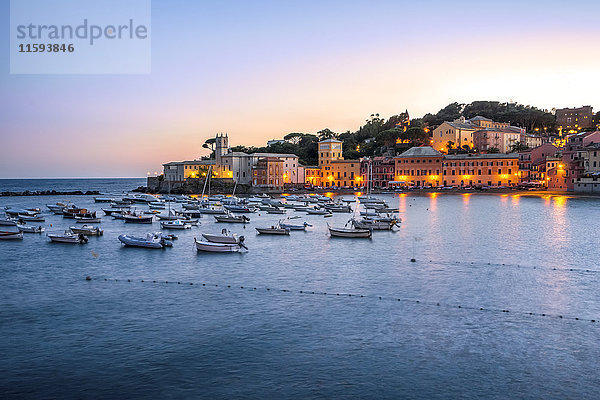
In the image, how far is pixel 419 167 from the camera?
365 feet

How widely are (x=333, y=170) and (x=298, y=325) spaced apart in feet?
339

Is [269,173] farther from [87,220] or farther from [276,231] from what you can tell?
[276,231]

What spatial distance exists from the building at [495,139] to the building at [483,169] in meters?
13.5

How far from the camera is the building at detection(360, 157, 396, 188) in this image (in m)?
116

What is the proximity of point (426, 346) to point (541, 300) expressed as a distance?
27.2 ft

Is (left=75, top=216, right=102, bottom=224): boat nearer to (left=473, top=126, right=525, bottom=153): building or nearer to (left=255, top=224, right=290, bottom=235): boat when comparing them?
(left=255, top=224, right=290, bottom=235): boat

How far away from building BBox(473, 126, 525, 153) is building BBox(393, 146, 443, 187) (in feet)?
51.8

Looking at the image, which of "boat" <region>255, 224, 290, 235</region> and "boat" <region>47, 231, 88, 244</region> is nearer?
"boat" <region>47, 231, 88, 244</region>

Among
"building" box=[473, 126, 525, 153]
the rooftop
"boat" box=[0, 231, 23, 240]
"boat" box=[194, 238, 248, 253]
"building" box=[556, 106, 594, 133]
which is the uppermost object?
"building" box=[556, 106, 594, 133]

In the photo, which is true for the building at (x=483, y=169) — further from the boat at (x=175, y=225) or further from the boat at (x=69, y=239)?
the boat at (x=69, y=239)

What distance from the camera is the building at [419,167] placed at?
110188 millimetres

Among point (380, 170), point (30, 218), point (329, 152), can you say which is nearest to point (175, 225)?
point (30, 218)

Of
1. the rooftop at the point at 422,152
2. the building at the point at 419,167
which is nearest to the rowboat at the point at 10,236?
the building at the point at 419,167

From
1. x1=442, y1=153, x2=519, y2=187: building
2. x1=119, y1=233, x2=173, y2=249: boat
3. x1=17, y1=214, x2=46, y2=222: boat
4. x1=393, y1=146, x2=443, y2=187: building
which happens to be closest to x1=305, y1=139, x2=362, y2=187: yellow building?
x1=393, y1=146, x2=443, y2=187: building
